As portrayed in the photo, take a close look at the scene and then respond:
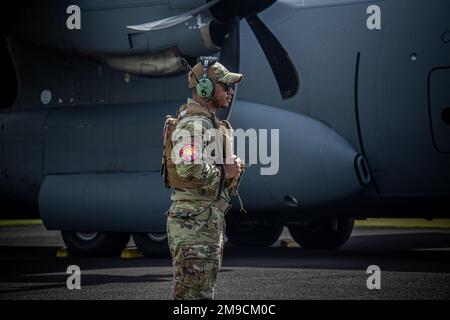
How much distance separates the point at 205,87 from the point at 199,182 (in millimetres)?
625

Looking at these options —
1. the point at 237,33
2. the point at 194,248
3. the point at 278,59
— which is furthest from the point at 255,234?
the point at 194,248

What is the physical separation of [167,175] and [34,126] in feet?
31.9

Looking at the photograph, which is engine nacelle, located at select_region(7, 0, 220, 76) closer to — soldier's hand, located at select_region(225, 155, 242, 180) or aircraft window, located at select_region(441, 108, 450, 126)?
aircraft window, located at select_region(441, 108, 450, 126)

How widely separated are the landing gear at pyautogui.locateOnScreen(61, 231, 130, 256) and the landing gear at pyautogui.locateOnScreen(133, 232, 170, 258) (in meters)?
0.64

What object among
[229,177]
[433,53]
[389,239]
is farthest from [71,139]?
[229,177]

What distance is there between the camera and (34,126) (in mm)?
15289

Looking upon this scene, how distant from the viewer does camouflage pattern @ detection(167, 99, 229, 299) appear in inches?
225

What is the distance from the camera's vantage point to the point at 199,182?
5.77 meters

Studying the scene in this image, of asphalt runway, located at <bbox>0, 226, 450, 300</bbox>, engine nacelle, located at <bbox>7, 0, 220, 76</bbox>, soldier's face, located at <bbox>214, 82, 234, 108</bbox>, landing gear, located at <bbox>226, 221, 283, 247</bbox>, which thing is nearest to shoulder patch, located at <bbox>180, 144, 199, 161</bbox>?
soldier's face, located at <bbox>214, 82, 234, 108</bbox>

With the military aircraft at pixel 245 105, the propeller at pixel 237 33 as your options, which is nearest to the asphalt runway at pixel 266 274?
the military aircraft at pixel 245 105

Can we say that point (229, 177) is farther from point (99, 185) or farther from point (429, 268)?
point (99, 185)

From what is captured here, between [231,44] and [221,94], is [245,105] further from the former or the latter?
[221,94]

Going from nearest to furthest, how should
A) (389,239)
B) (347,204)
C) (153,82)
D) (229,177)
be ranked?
(229,177) → (347,204) → (153,82) → (389,239)

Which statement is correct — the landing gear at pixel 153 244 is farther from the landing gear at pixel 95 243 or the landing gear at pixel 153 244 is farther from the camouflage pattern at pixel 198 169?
the camouflage pattern at pixel 198 169
